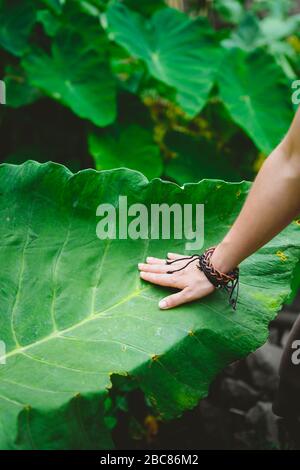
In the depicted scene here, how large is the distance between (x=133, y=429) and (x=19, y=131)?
4.34 feet

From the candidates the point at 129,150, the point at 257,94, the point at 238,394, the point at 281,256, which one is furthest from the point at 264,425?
the point at 257,94

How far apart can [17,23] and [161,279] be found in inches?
63.2

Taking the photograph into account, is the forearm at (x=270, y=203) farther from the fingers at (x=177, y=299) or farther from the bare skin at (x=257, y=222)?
the fingers at (x=177, y=299)

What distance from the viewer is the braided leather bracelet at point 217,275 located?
1050 mm

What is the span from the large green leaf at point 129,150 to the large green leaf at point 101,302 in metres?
1.01

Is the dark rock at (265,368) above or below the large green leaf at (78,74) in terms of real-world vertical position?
below

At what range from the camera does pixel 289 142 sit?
2.88ft

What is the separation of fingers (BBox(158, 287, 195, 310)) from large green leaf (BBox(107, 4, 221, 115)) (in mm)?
1184

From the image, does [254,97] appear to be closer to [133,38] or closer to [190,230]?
[133,38]

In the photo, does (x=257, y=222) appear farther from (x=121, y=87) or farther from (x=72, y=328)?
(x=121, y=87)

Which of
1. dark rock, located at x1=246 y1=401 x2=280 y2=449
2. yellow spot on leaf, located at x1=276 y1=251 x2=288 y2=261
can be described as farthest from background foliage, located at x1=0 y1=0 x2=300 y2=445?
yellow spot on leaf, located at x1=276 y1=251 x2=288 y2=261

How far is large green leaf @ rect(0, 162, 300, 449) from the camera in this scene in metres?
0.99

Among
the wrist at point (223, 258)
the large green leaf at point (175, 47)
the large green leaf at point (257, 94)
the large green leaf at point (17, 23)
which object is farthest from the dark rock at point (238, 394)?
the large green leaf at point (17, 23)
